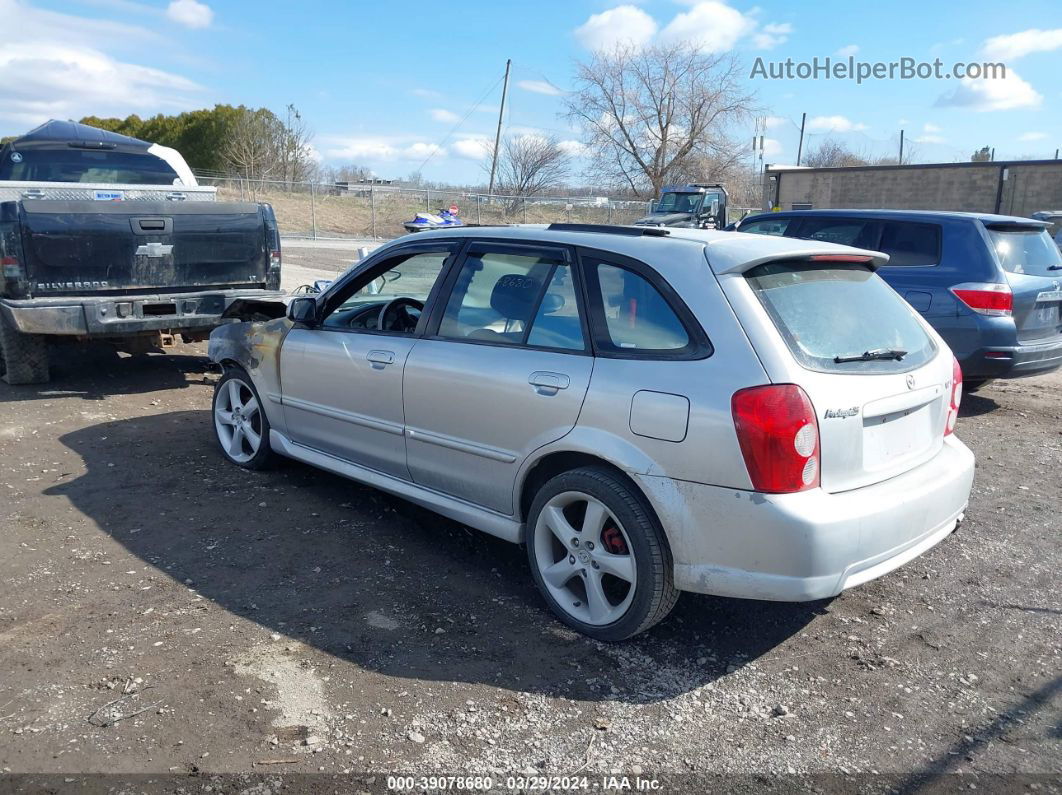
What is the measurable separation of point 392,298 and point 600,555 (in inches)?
87.7

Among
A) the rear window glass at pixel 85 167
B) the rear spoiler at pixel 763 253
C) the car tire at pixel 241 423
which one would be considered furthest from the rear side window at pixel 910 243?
the rear window glass at pixel 85 167

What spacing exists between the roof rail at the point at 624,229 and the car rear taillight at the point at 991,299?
4.59 m

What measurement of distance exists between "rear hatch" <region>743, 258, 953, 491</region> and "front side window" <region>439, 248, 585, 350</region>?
81 centimetres

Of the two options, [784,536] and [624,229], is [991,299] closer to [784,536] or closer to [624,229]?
[624,229]

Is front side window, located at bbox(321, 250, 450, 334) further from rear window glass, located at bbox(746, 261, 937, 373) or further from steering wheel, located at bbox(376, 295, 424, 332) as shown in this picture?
rear window glass, located at bbox(746, 261, 937, 373)

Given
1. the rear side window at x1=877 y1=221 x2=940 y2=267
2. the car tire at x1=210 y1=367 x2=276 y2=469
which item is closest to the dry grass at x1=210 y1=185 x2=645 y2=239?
the rear side window at x1=877 y1=221 x2=940 y2=267

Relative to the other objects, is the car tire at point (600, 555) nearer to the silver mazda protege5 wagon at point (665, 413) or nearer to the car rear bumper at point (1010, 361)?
the silver mazda protege5 wagon at point (665, 413)

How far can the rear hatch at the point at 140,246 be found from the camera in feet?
22.3

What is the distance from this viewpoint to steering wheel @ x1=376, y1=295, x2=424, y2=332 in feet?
15.3

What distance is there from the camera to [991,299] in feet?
23.3

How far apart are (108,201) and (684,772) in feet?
21.7

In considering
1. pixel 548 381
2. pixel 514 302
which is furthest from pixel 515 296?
pixel 548 381

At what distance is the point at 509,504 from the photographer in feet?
12.6

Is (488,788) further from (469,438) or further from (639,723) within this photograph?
(469,438)
